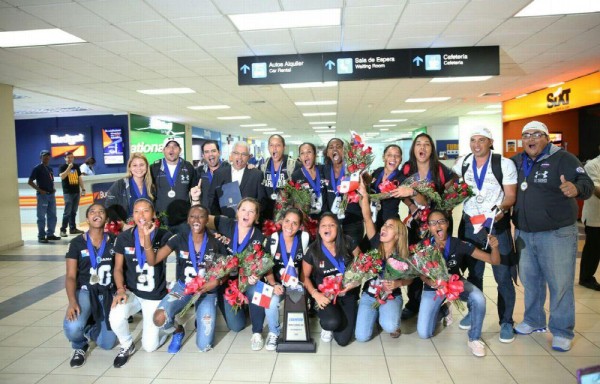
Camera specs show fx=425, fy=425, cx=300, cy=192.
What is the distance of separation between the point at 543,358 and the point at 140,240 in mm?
3178

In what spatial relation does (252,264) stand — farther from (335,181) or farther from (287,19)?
(287,19)

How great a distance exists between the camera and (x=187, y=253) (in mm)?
3467

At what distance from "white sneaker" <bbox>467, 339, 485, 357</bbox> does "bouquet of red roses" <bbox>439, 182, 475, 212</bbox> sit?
1.06m

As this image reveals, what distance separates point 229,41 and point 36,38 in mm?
2316

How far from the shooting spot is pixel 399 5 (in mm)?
4406

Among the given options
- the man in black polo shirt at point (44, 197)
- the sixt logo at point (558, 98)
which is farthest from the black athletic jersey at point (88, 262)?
the sixt logo at point (558, 98)

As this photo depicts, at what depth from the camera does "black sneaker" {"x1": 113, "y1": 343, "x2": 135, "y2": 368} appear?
315 centimetres

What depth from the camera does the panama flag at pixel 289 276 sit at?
336 cm

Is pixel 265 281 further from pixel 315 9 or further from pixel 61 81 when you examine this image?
pixel 61 81

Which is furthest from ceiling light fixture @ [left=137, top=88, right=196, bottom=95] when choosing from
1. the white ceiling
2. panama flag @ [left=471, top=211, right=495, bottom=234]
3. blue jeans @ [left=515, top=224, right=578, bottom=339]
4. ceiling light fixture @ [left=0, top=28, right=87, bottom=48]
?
blue jeans @ [left=515, top=224, right=578, bottom=339]

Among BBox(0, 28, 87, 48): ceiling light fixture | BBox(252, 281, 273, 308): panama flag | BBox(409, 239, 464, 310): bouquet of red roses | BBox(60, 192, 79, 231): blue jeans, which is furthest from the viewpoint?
BBox(60, 192, 79, 231): blue jeans

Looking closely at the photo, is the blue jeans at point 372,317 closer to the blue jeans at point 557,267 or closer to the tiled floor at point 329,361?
the tiled floor at point 329,361

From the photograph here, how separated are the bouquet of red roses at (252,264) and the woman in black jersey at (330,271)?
327 mm

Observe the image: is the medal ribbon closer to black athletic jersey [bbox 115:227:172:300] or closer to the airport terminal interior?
black athletic jersey [bbox 115:227:172:300]
